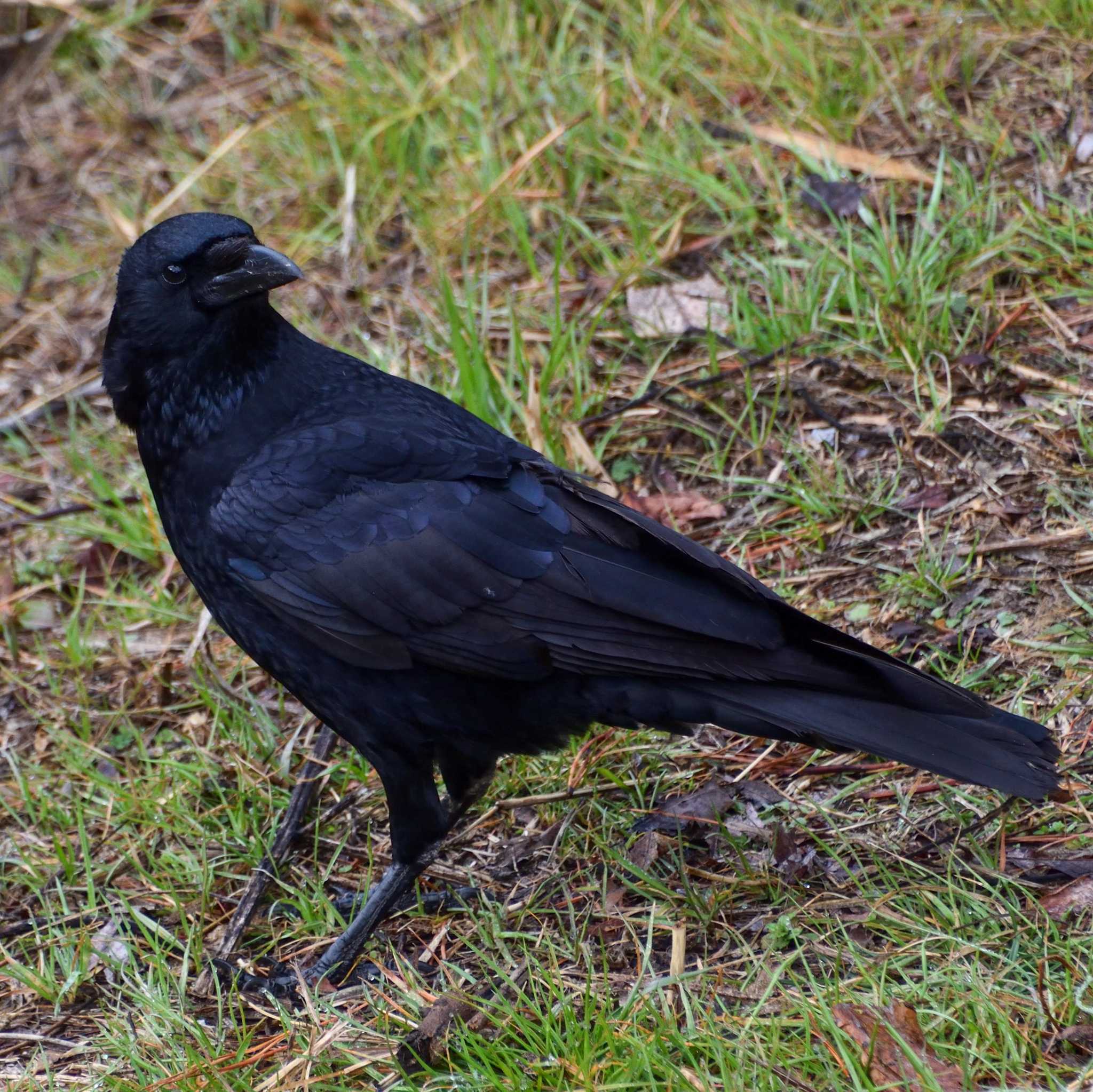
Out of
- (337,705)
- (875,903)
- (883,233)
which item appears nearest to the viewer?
(875,903)

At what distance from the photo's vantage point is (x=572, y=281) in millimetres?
5422

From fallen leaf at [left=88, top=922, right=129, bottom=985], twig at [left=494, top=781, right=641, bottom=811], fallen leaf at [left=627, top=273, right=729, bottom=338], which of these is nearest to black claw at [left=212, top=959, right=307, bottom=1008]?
fallen leaf at [left=88, top=922, right=129, bottom=985]

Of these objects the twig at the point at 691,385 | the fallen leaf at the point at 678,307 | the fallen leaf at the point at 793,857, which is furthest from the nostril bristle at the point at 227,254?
the fallen leaf at the point at 793,857

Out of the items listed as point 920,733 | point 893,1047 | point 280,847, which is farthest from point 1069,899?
point 280,847

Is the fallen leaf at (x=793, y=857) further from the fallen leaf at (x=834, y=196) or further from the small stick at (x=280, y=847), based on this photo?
the fallen leaf at (x=834, y=196)

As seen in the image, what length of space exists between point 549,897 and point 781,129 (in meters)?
3.33

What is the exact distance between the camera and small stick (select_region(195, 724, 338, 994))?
141 inches

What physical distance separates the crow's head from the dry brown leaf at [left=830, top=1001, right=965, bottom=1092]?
7.26 feet

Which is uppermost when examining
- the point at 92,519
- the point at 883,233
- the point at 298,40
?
the point at 298,40

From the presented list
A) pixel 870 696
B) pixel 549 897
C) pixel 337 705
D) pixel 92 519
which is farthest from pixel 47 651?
pixel 870 696

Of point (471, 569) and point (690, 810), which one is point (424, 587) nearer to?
point (471, 569)

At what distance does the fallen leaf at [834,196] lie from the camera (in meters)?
5.12

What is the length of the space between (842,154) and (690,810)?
2833mm

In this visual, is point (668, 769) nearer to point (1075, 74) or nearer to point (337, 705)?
point (337, 705)
